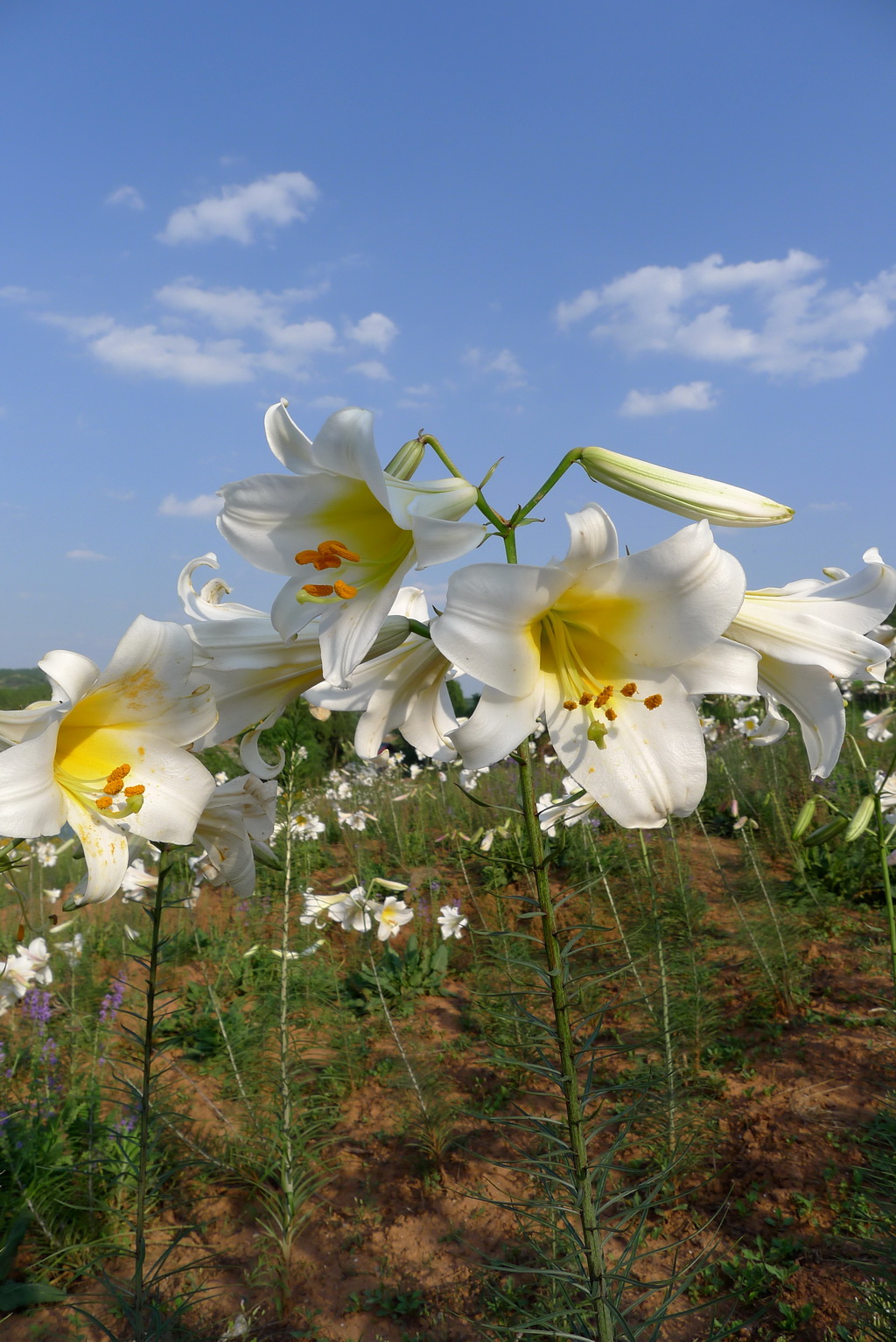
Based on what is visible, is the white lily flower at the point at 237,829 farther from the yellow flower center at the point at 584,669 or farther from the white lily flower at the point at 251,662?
the yellow flower center at the point at 584,669

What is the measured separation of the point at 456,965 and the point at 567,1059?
14.7ft

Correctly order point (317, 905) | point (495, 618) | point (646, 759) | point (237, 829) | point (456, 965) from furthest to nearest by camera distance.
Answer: point (456, 965)
point (317, 905)
point (237, 829)
point (646, 759)
point (495, 618)

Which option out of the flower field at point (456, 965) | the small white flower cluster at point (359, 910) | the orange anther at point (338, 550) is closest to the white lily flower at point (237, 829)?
the flower field at point (456, 965)

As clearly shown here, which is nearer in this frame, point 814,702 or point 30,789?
point 30,789

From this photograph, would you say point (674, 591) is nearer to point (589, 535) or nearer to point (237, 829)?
point (589, 535)

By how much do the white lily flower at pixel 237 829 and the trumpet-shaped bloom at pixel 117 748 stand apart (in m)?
0.15

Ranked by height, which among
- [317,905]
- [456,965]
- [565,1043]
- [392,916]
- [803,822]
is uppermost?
[565,1043]

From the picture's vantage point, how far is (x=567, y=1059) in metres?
1.24

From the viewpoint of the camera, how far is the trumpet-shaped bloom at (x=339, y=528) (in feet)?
3.25

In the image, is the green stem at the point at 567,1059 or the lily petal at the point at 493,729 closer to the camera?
the lily petal at the point at 493,729

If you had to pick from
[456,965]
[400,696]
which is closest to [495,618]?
[400,696]

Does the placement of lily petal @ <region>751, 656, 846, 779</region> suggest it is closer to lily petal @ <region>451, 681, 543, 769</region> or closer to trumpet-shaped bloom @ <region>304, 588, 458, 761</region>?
lily petal @ <region>451, 681, 543, 769</region>

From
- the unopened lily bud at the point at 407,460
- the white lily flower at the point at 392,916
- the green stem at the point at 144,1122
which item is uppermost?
the unopened lily bud at the point at 407,460

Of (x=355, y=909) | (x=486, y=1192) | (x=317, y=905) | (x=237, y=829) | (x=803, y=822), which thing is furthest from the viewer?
(x=355, y=909)
